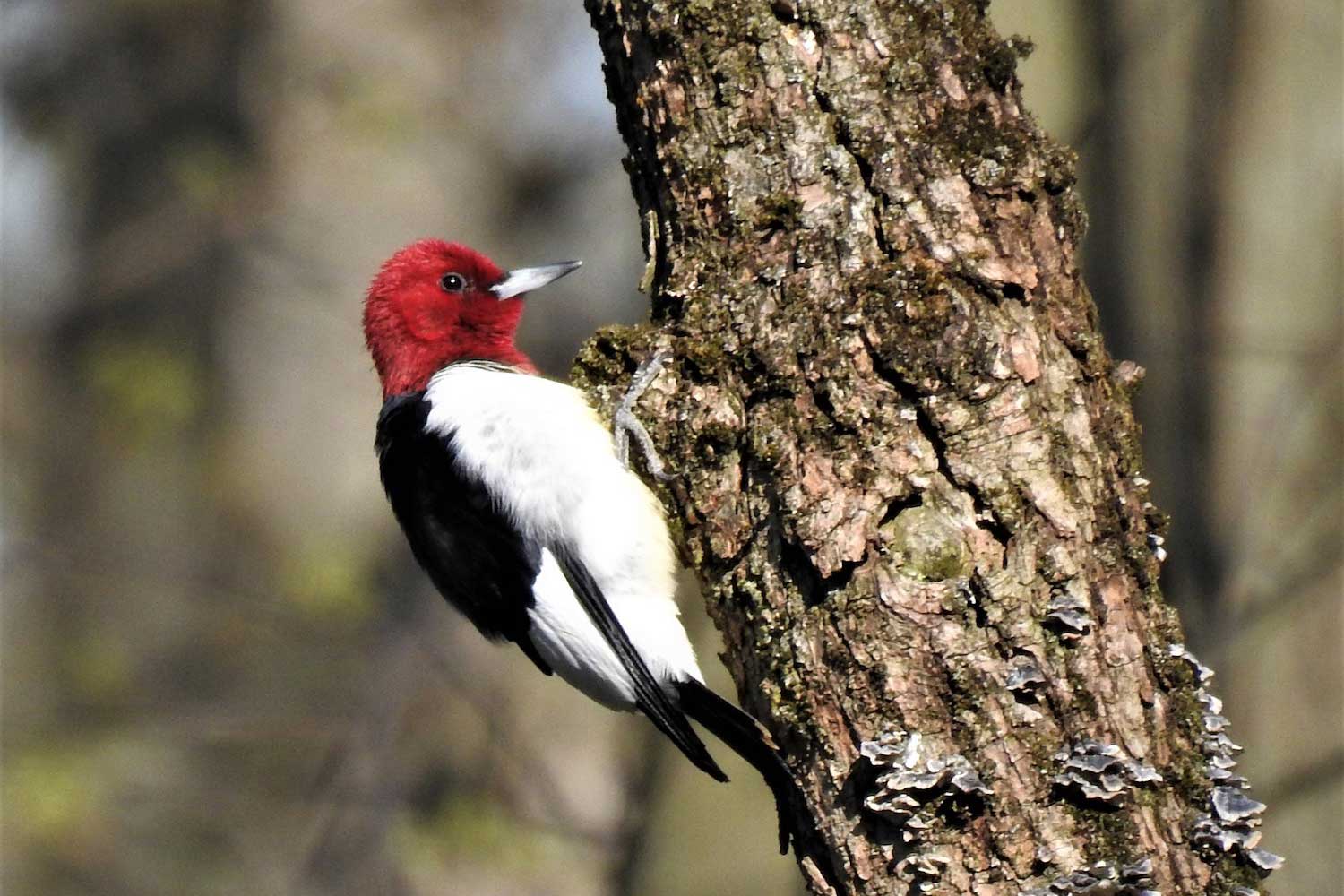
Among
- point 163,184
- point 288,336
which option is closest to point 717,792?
point 288,336

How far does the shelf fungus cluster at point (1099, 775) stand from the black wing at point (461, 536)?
152 centimetres

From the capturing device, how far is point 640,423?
9.70ft

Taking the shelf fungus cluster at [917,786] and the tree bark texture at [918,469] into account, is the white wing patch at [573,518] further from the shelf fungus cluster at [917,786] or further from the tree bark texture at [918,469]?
the shelf fungus cluster at [917,786]

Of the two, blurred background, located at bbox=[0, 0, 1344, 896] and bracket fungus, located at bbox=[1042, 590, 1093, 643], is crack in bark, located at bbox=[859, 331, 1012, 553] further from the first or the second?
blurred background, located at bbox=[0, 0, 1344, 896]

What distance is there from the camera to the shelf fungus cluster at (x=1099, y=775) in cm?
231

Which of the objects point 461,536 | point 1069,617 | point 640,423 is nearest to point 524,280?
point 461,536

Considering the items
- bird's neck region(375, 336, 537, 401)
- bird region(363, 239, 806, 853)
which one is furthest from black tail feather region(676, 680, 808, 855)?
bird's neck region(375, 336, 537, 401)

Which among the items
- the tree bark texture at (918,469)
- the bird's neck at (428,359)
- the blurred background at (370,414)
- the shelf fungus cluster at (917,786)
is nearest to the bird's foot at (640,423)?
the tree bark texture at (918,469)

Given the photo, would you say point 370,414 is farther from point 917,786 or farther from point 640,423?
point 917,786

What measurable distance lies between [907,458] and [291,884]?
16.0 feet

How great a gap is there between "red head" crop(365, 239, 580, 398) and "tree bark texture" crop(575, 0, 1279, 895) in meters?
1.33

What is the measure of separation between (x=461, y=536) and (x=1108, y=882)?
1.82m

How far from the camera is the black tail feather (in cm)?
260

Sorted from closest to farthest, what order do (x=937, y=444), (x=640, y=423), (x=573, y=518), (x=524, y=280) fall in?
(x=937, y=444) < (x=640, y=423) < (x=573, y=518) < (x=524, y=280)
